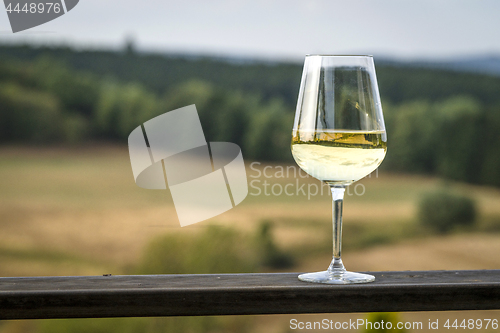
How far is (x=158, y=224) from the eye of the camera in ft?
34.2

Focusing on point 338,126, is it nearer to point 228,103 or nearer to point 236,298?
point 236,298

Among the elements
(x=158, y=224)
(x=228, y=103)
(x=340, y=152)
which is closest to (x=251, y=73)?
(x=228, y=103)

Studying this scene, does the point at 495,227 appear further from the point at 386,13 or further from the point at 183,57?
Answer: the point at 183,57

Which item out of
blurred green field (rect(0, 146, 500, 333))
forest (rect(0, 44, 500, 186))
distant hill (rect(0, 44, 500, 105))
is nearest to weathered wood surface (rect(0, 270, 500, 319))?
forest (rect(0, 44, 500, 186))

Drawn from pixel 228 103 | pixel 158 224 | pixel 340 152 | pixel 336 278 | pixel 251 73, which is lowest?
pixel 158 224

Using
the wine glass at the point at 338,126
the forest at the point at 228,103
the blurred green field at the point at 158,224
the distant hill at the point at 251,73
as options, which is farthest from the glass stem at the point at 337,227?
the blurred green field at the point at 158,224

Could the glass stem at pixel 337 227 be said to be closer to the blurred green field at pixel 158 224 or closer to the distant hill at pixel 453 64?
the distant hill at pixel 453 64

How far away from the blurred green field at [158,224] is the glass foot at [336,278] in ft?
25.8

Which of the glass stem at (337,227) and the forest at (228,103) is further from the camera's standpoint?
the forest at (228,103)

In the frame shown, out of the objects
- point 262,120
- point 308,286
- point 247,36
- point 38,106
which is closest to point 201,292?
point 308,286

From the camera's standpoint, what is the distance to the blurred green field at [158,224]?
364 inches

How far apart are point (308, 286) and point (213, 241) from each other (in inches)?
414

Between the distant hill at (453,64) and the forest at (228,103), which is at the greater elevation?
the distant hill at (453,64)

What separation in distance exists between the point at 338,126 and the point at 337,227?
95 millimetres
